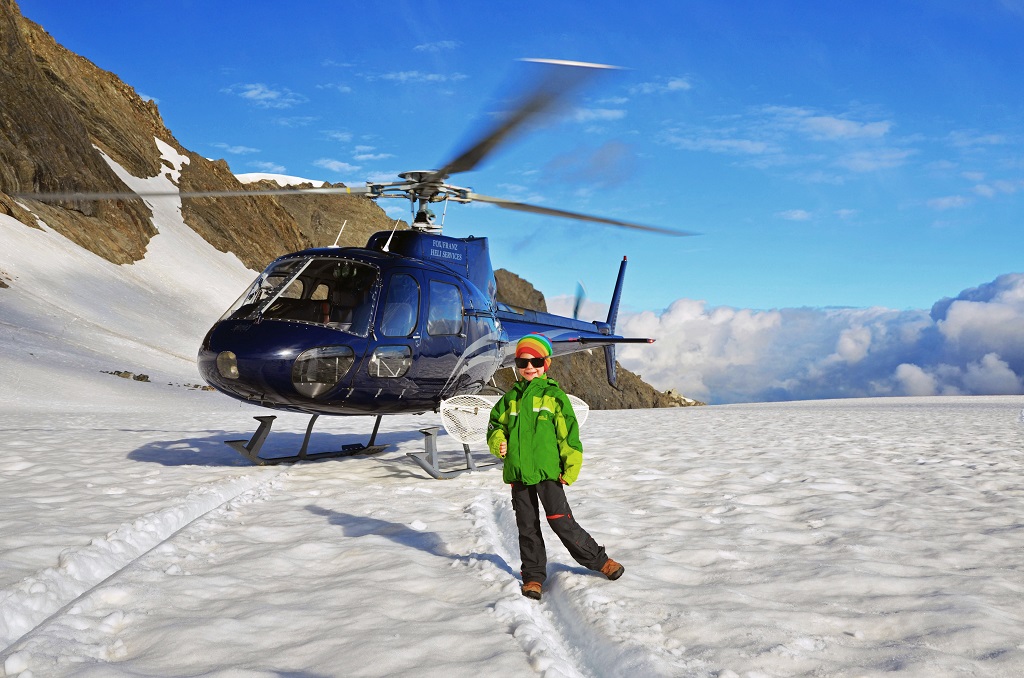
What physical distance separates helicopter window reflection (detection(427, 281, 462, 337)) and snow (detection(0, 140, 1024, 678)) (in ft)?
5.30

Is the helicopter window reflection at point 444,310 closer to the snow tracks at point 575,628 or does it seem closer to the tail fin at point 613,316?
the snow tracks at point 575,628

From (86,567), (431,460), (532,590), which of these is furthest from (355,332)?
(532,590)

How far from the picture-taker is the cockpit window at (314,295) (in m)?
7.45

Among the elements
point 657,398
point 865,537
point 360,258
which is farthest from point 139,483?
point 657,398

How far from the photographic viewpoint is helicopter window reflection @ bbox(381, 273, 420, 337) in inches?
303

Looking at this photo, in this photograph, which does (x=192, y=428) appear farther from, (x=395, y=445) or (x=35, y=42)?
(x=35, y=42)

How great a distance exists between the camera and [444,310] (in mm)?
8398

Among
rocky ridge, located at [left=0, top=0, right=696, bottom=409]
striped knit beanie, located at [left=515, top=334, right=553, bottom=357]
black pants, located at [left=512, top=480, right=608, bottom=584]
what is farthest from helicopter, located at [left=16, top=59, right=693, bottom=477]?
rocky ridge, located at [left=0, top=0, right=696, bottom=409]

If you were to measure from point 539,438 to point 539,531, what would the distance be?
0.55 metres

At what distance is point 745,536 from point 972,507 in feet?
8.31

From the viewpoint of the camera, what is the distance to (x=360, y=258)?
7770mm

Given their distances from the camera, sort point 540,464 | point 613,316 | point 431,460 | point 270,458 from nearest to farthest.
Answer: point 540,464 → point 431,460 → point 270,458 → point 613,316

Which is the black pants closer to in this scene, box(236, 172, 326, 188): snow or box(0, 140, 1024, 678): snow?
box(0, 140, 1024, 678): snow

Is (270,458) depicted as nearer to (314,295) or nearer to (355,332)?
(314,295)
